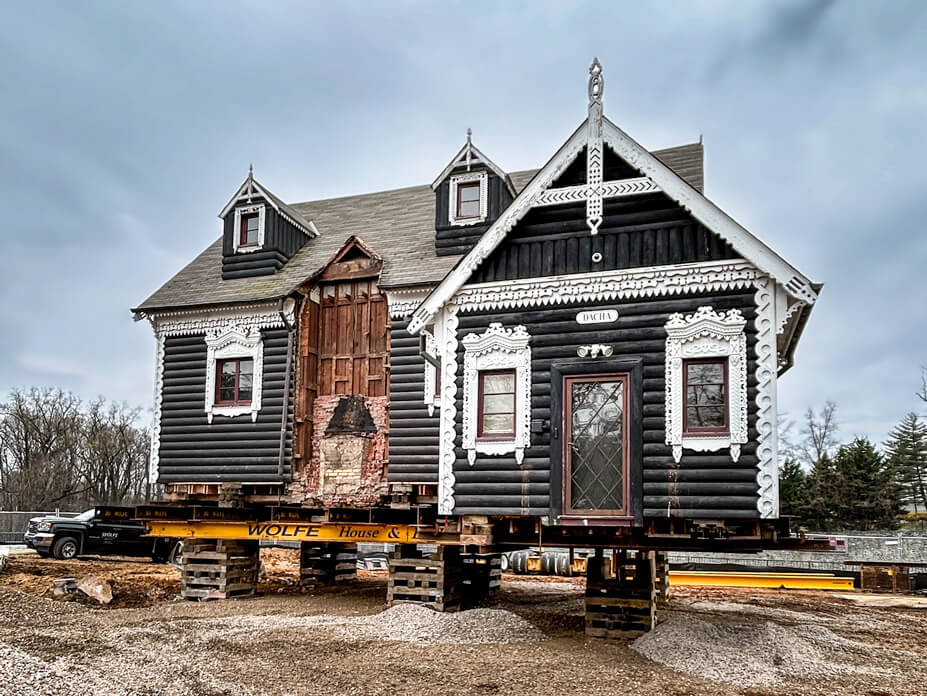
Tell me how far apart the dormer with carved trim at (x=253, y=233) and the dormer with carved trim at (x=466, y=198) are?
4178 millimetres

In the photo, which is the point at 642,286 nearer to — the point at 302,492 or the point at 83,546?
the point at 302,492

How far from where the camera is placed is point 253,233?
21.7 meters

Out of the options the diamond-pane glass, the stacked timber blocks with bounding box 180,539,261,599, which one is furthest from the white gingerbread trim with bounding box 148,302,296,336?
the diamond-pane glass

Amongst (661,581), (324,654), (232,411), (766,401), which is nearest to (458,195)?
(232,411)

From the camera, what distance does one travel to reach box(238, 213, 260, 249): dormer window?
2167 centimetres

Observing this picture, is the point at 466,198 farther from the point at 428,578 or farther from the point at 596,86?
the point at 428,578

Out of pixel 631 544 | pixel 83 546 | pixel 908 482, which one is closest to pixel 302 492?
pixel 631 544

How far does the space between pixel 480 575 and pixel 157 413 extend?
27.3 ft

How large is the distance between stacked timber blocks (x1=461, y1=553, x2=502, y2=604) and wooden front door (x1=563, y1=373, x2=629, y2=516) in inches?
211

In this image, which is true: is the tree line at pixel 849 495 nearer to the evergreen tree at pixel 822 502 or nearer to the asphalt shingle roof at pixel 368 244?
the evergreen tree at pixel 822 502

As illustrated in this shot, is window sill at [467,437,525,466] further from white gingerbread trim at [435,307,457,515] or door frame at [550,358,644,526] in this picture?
door frame at [550,358,644,526]

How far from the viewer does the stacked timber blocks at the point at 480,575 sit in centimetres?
1898

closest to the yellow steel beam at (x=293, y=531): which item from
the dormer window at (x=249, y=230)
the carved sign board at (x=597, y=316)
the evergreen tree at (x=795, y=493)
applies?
the carved sign board at (x=597, y=316)

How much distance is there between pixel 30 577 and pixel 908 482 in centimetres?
5734
